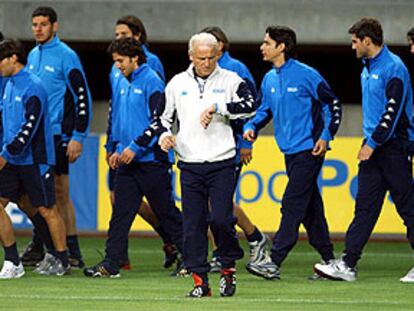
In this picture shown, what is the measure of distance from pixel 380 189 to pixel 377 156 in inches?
11.2

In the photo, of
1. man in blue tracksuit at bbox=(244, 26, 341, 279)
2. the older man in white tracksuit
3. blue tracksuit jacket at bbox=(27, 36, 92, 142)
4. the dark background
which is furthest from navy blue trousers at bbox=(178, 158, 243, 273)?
the dark background

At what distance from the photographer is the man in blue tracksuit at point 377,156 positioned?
520 inches

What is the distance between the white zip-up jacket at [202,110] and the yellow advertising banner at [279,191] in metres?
7.89

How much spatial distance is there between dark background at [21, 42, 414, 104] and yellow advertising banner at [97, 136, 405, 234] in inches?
271

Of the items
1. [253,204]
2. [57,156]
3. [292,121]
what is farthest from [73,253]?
[253,204]

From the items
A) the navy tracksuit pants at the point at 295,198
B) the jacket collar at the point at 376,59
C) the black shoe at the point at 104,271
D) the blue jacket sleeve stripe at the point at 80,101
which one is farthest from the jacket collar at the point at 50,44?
the jacket collar at the point at 376,59

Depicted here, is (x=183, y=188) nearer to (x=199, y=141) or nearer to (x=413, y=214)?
(x=199, y=141)

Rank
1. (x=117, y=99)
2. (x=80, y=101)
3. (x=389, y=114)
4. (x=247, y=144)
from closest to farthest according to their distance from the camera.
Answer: (x=389, y=114)
(x=117, y=99)
(x=247, y=144)
(x=80, y=101)

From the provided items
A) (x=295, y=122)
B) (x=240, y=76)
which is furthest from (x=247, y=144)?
(x=295, y=122)

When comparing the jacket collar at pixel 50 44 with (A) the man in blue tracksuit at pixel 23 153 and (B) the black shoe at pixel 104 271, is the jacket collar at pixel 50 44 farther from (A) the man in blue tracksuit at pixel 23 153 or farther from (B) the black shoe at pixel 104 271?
(B) the black shoe at pixel 104 271

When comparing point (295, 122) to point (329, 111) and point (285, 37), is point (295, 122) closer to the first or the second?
point (329, 111)

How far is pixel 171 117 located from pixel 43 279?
2417 millimetres

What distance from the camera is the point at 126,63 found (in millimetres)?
13734

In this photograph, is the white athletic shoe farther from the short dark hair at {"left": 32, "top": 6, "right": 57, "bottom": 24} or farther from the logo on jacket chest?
the short dark hair at {"left": 32, "top": 6, "right": 57, "bottom": 24}
